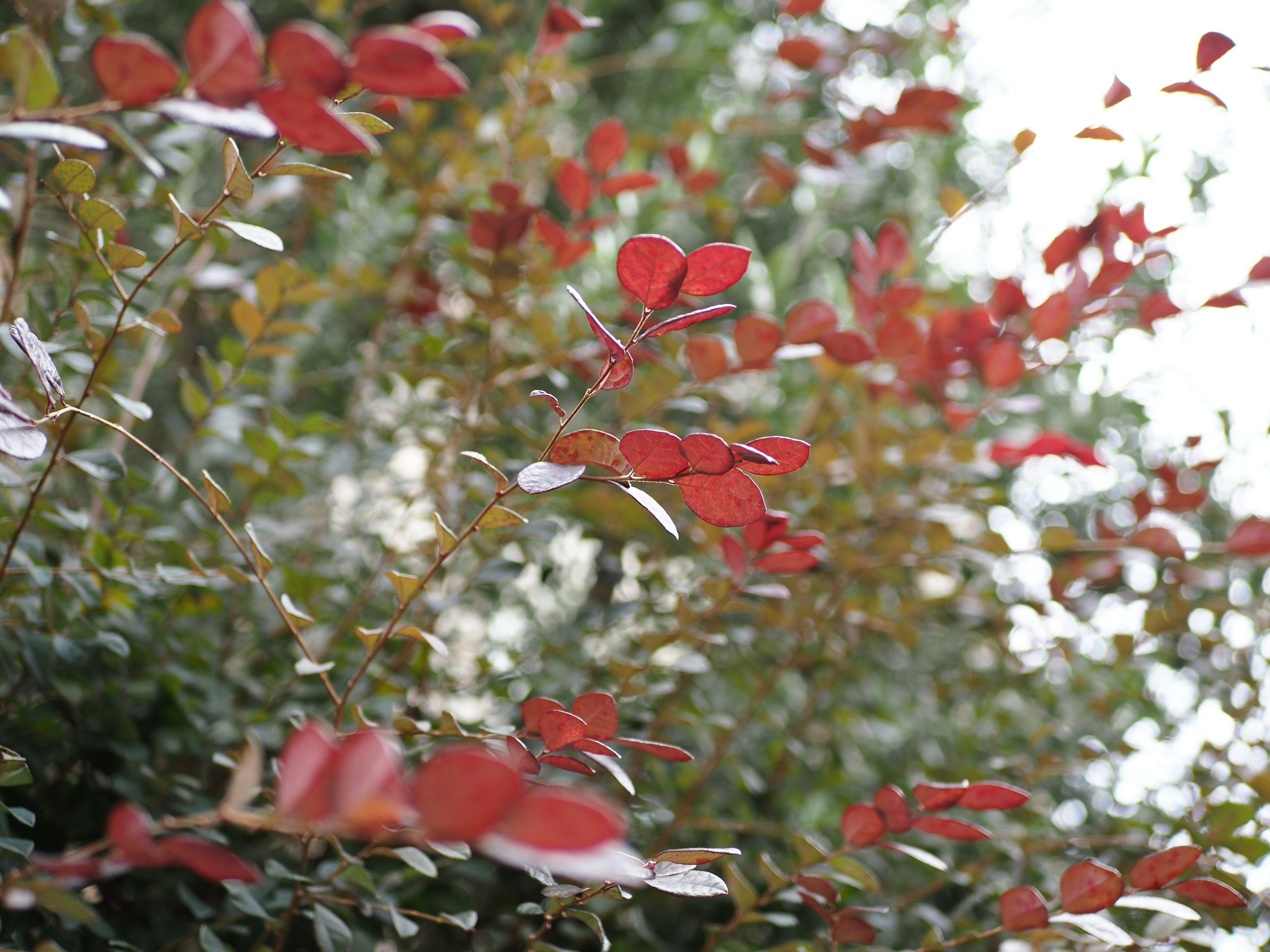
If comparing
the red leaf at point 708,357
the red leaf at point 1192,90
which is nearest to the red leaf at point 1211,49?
the red leaf at point 1192,90

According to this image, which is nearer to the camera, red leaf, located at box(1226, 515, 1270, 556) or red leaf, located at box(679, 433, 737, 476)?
red leaf, located at box(679, 433, 737, 476)

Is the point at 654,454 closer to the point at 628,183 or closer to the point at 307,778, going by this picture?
the point at 307,778

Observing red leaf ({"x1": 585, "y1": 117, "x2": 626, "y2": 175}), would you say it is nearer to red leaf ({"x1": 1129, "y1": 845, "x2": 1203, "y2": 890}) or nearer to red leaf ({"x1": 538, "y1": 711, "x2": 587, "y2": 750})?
red leaf ({"x1": 538, "y1": 711, "x2": 587, "y2": 750})

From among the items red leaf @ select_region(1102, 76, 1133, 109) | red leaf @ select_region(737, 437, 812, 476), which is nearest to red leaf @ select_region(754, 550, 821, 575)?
red leaf @ select_region(737, 437, 812, 476)

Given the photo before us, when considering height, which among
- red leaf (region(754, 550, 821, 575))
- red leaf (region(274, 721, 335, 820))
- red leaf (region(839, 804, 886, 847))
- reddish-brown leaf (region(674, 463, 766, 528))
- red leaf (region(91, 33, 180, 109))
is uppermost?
red leaf (region(91, 33, 180, 109))

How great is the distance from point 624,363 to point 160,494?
2.25 feet

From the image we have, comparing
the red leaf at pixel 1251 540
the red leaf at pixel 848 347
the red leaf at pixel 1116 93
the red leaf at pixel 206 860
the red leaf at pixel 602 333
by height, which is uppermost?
the red leaf at pixel 1116 93

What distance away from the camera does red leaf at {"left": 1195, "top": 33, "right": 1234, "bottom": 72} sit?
693 millimetres

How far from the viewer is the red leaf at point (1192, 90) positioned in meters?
0.73

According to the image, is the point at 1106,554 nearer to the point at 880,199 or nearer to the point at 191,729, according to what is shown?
the point at 191,729

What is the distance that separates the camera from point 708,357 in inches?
30.8

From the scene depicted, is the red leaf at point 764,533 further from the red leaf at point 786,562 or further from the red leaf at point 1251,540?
the red leaf at point 1251,540

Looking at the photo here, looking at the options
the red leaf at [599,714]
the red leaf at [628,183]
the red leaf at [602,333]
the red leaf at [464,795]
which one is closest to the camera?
the red leaf at [464,795]

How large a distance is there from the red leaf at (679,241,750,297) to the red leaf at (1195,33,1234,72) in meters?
0.52
